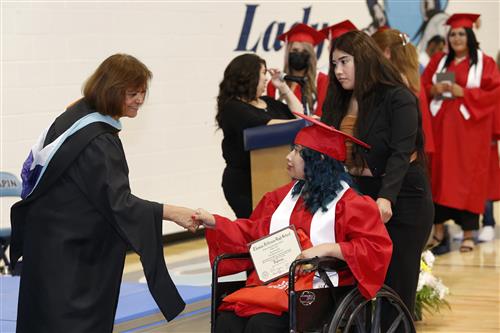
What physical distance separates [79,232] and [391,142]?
142 cm

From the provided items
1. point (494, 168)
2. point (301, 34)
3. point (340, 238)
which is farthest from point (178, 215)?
point (494, 168)

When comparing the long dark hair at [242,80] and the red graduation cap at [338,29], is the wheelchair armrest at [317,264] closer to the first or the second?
the long dark hair at [242,80]

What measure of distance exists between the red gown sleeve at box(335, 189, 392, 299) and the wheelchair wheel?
0.06m

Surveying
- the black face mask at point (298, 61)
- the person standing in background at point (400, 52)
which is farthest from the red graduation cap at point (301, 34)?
the person standing in background at point (400, 52)

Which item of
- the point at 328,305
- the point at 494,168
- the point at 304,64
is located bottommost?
the point at 494,168

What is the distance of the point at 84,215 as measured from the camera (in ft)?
12.8

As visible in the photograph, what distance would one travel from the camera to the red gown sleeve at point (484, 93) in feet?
27.2

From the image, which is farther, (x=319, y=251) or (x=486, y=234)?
(x=486, y=234)

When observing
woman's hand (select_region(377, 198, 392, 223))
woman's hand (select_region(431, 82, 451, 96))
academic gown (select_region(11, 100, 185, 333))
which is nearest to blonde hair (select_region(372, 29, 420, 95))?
woman's hand (select_region(431, 82, 451, 96))

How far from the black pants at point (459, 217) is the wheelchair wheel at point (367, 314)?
13.4 ft

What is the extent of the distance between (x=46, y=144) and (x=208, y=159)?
16.4ft

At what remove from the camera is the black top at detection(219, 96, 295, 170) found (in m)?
5.74

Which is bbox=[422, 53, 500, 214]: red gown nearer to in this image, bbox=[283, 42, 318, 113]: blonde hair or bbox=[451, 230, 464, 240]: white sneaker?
bbox=[451, 230, 464, 240]: white sneaker

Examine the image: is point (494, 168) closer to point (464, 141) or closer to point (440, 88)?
point (464, 141)
